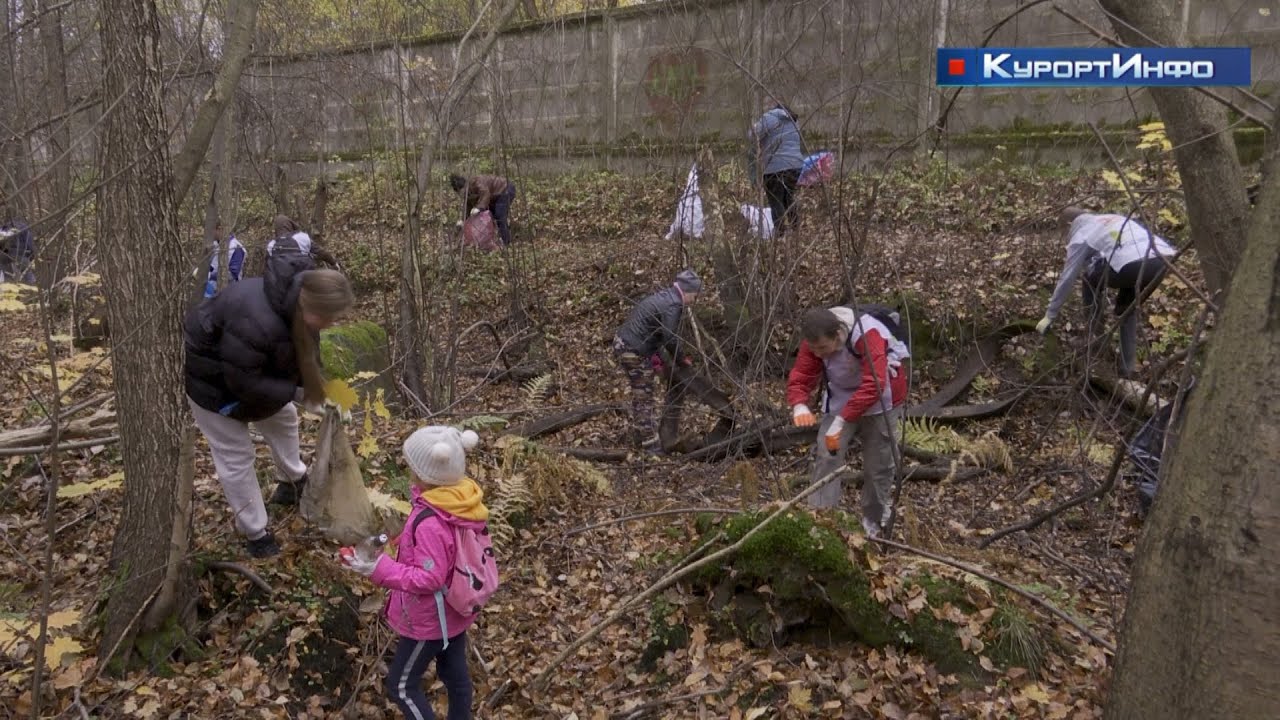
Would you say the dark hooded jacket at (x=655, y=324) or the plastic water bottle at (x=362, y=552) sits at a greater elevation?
the dark hooded jacket at (x=655, y=324)

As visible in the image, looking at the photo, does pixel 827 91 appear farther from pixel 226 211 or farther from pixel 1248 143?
pixel 226 211

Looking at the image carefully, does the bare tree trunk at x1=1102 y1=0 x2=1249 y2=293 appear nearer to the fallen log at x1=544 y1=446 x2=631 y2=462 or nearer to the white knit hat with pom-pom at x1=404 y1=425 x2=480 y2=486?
the white knit hat with pom-pom at x1=404 y1=425 x2=480 y2=486

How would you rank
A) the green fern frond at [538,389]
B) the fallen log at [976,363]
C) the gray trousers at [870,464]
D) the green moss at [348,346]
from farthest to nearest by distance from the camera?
the green fern frond at [538,389] → the fallen log at [976,363] → the green moss at [348,346] → the gray trousers at [870,464]

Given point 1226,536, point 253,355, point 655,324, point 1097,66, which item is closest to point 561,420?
point 655,324

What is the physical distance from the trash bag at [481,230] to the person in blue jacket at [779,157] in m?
4.50

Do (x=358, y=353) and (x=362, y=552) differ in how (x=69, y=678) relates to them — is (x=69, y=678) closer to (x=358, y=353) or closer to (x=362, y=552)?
(x=362, y=552)

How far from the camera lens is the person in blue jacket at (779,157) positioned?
277 inches

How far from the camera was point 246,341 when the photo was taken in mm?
3766

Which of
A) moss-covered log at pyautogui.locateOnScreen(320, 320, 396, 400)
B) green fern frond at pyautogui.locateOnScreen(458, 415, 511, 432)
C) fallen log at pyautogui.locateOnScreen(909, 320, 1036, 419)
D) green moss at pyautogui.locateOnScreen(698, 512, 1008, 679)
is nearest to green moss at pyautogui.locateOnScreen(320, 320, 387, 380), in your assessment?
moss-covered log at pyautogui.locateOnScreen(320, 320, 396, 400)

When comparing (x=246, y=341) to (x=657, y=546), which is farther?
(x=657, y=546)

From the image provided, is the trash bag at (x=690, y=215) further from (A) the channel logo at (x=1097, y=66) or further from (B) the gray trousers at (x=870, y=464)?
(B) the gray trousers at (x=870, y=464)

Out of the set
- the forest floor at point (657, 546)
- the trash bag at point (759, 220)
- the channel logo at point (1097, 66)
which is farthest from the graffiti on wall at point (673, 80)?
the channel logo at point (1097, 66)

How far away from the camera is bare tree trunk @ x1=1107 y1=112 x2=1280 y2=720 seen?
152 centimetres

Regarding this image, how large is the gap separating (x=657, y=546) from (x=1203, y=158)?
12.2 ft
